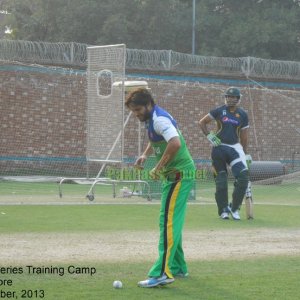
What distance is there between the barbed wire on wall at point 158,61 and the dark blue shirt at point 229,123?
15080 millimetres

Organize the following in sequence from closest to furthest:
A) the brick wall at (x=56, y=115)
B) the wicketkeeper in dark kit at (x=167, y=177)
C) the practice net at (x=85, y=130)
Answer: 1. the wicketkeeper in dark kit at (x=167, y=177)
2. the practice net at (x=85, y=130)
3. the brick wall at (x=56, y=115)

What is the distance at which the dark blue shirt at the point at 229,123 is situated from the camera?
46.4ft

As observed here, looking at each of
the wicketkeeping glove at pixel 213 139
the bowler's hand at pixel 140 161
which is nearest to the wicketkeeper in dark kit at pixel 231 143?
the wicketkeeping glove at pixel 213 139

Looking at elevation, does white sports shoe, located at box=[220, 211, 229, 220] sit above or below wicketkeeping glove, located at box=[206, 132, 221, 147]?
below

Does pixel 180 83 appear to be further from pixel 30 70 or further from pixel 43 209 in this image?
pixel 43 209

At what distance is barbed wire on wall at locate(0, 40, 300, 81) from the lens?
28.4 metres

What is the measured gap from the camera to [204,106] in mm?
28141

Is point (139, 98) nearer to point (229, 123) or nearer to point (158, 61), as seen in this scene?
point (229, 123)

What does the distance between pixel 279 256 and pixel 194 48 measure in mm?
29993

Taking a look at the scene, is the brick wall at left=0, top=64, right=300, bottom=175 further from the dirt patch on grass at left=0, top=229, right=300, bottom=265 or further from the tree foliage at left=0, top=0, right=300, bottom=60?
the dirt patch on grass at left=0, top=229, right=300, bottom=265

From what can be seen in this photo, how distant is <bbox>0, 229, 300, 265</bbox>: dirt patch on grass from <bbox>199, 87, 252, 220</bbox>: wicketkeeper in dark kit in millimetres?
1744

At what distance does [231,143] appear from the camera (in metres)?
14.2

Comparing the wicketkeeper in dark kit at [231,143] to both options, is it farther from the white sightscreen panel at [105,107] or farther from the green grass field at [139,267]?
the white sightscreen panel at [105,107]

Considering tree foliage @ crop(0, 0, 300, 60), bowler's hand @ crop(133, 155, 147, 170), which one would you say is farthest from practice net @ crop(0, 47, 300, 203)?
bowler's hand @ crop(133, 155, 147, 170)
